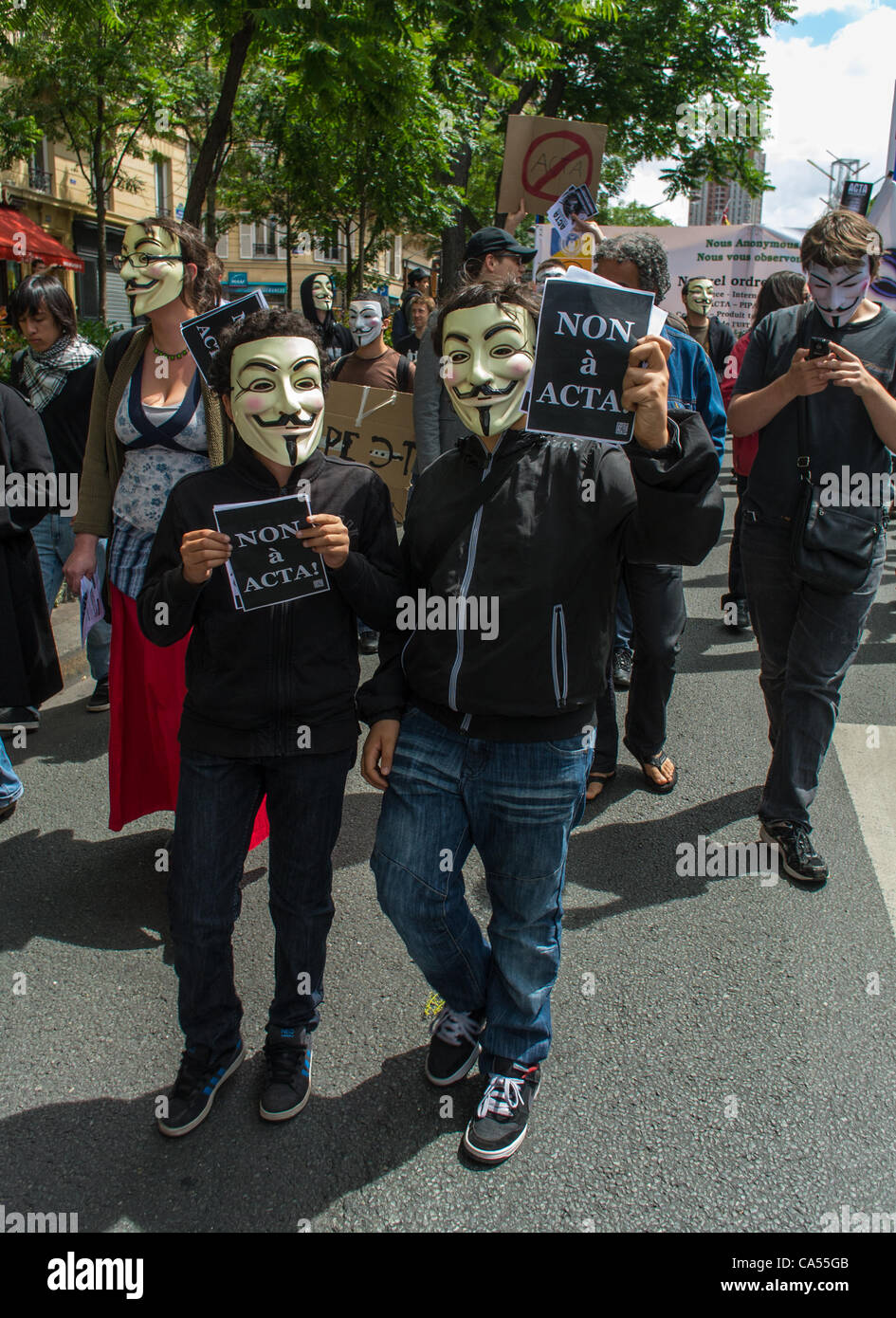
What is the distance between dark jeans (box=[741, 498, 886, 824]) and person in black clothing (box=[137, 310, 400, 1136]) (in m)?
1.74

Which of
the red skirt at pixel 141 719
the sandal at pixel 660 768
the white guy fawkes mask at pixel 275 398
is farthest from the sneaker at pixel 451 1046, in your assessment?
the sandal at pixel 660 768

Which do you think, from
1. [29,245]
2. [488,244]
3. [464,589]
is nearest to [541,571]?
[464,589]

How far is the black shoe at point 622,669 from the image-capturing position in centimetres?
552

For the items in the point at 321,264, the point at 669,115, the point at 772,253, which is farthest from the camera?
the point at 321,264

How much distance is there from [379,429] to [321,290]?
4.46m

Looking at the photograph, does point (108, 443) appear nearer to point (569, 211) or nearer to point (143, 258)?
point (143, 258)

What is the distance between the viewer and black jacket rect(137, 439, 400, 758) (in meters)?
2.39

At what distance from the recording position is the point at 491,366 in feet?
7.57

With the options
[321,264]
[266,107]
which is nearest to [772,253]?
[266,107]

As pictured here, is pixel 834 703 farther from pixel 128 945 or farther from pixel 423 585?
pixel 128 945

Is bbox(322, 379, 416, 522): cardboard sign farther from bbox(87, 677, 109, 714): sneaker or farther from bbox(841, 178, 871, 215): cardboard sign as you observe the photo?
bbox(841, 178, 871, 215): cardboard sign

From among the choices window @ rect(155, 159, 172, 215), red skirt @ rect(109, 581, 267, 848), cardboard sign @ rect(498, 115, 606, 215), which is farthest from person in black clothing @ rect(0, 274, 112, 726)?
window @ rect(155, 159, 172, 215)

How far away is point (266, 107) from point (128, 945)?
1828 centimetres

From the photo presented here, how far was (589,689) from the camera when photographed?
7.69 feet
